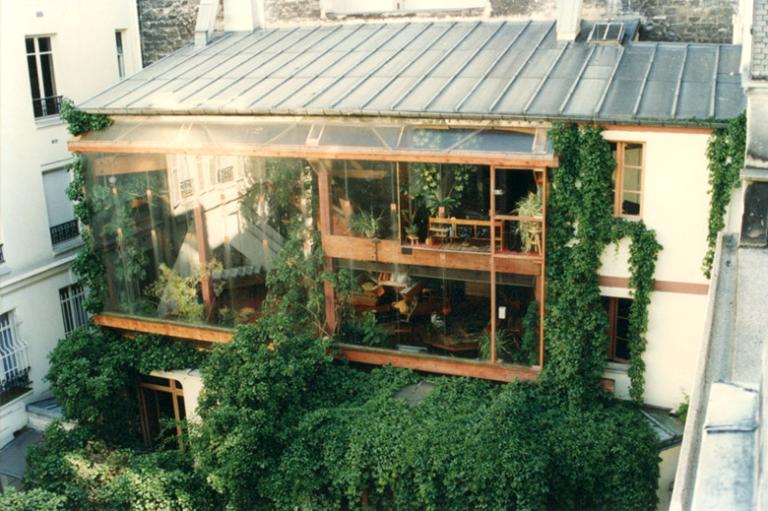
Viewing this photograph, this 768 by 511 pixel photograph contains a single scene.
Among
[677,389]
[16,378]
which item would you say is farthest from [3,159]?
[677,389]

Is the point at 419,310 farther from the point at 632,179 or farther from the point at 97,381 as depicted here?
the point at 97,381

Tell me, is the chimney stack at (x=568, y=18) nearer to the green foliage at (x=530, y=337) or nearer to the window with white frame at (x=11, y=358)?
the green foliage at (x=530, y=337)

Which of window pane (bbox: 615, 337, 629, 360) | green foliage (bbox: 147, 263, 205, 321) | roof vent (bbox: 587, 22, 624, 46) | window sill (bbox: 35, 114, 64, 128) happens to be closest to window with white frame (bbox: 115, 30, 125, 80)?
window sill (bbox: 35, 114, 64, 128)

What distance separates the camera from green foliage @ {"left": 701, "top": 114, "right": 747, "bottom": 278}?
1232cm

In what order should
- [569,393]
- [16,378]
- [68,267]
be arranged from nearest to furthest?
[569,393]
[16,378]
[68,267]

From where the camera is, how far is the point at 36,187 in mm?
17703

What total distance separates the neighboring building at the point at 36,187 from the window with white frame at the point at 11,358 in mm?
19

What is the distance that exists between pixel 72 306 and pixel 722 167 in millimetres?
12767

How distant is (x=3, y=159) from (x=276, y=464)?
27.0 feet

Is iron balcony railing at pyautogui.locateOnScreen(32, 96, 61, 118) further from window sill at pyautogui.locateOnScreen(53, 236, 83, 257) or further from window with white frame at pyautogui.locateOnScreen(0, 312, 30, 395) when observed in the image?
window with white frame at pyautogui.locateOnScreen(0, 312, 30, 395)

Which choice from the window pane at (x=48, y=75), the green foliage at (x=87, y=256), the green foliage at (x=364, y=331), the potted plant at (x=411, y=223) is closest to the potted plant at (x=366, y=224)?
the potted plant at (x=411, y=223)

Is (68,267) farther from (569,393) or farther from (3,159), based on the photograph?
(569,393)

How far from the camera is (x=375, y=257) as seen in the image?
48.6 ft

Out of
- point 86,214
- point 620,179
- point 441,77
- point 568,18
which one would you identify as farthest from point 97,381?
point 568,18
